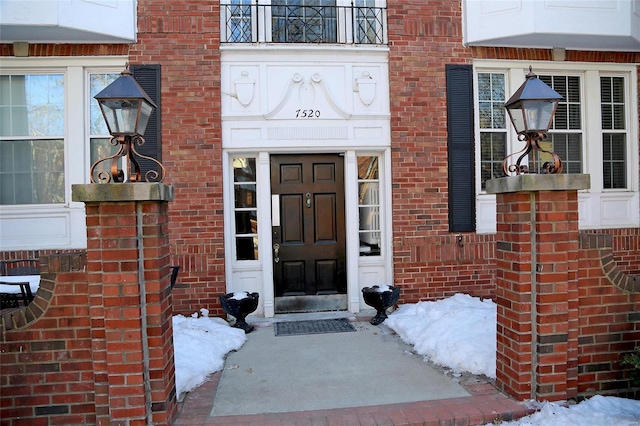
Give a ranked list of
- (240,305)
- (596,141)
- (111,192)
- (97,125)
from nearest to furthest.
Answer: (111,192) < (240,305) < (97,125) < (596,141)

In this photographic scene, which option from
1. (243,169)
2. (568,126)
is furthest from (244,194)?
(568,126)

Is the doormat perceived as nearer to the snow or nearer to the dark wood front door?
the dark wood front door

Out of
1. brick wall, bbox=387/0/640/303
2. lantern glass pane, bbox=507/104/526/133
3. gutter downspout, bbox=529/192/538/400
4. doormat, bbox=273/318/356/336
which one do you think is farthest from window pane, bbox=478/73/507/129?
doormat, bbox=273/318/356/336

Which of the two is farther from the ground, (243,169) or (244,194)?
(243,169)

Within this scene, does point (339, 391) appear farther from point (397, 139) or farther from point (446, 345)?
point (397, 139)

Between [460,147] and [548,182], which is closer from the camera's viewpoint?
[548,182]

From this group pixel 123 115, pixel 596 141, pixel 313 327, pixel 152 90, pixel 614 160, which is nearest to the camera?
pixel 123 115

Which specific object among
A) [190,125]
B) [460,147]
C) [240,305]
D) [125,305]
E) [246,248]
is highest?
[190,125]

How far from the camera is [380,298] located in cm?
545

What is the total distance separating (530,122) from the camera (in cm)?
330

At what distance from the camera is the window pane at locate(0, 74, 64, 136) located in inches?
227

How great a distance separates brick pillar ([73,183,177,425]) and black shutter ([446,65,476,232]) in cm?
438

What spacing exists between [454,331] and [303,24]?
452 cm

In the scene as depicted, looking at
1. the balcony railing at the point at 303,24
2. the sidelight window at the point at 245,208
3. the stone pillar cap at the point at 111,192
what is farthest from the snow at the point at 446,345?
the balcony railing at the point at 303,24
